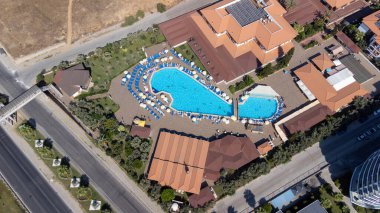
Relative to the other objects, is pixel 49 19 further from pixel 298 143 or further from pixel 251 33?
pixel 298 143

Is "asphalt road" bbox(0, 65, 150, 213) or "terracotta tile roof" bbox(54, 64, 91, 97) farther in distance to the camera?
"terracotta tile roof" bbox(54, 64, 91, 97)

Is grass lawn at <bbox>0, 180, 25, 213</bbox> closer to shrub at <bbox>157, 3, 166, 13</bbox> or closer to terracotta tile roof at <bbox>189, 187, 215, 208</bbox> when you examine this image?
terracotta tile roof at <bbox>189, 187, 215, 208</bbox>

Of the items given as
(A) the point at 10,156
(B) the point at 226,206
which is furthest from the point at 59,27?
(B) the point at 226,206

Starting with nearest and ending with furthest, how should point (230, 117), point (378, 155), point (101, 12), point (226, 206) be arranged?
point (378, 155), point (226, 206), point (230, 117), point (101, 12)

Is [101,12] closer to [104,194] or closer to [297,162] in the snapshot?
[104,194]

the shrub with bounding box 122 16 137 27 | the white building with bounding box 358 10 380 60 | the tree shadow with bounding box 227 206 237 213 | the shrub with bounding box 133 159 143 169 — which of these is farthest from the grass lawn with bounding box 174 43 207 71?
the white building with bounding box 358 10 380 60

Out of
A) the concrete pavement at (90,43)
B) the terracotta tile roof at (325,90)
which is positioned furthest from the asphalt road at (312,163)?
the concrete pavement at (90,43)

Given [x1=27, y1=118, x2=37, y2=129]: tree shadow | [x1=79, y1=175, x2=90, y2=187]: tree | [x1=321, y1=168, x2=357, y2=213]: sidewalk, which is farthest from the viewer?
[x1=27, y1=118, x2=37, y2=129]: tree shadow

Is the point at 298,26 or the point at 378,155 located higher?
the point at 298,26

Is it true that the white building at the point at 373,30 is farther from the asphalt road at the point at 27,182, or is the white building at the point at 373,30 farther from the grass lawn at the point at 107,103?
the asphalt road at the point at 27,182
